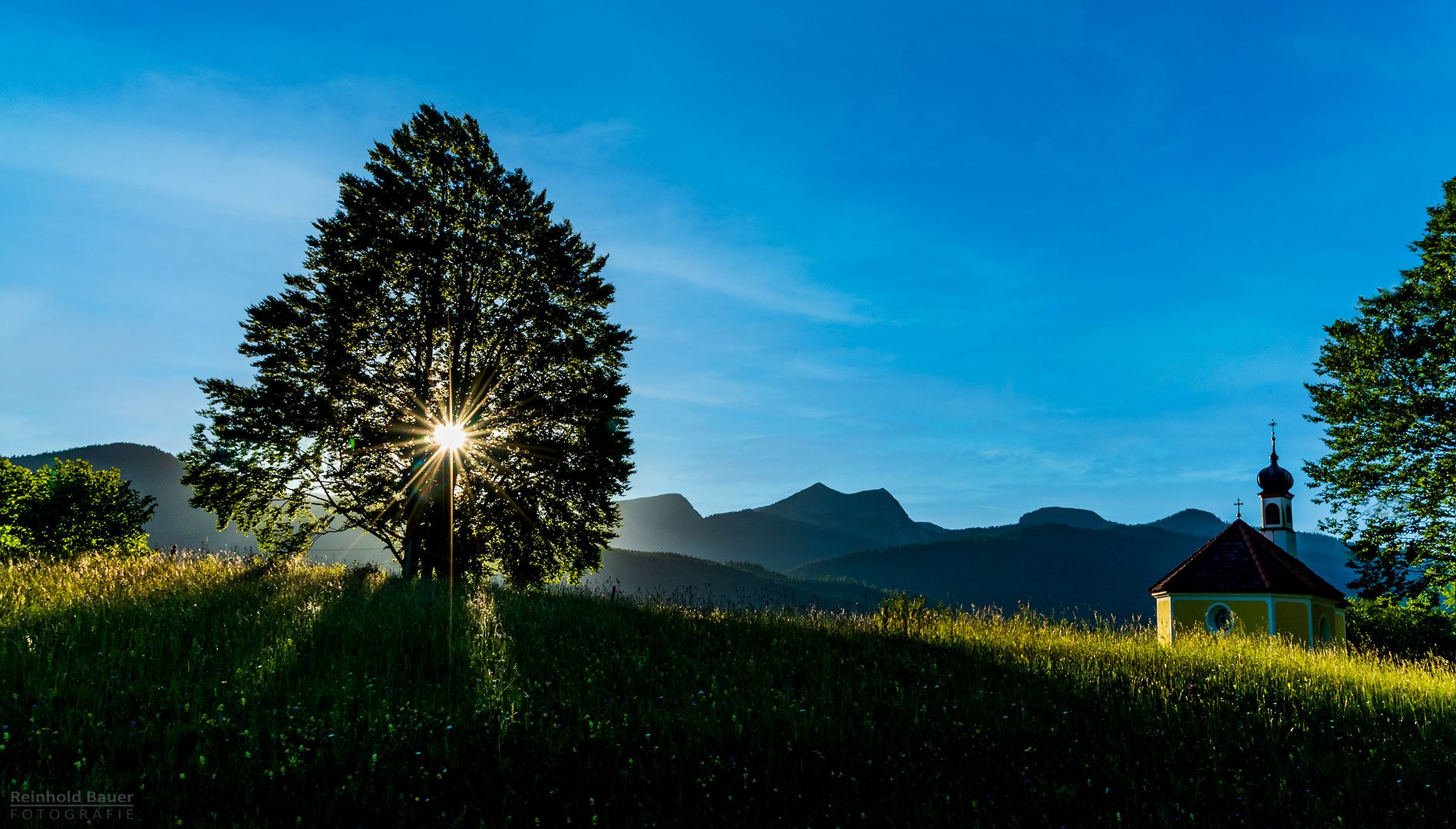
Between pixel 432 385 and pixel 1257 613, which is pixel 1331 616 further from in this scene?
pixel 432 385

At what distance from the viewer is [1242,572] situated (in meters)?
28.6

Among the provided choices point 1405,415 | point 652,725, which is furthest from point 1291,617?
point 652,725

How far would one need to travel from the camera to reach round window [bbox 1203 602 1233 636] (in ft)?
91.0

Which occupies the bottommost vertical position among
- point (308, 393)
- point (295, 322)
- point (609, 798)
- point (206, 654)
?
point (609, 798)

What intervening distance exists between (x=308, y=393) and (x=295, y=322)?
1.66 m

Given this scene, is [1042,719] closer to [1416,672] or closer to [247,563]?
[1416,672]

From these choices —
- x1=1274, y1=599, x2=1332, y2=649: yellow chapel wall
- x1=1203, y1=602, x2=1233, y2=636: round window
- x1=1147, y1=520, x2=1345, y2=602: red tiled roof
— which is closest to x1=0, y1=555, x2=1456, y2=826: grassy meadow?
x1=1274, y1=599, x2=1332, y2=649: yellow chapel wall

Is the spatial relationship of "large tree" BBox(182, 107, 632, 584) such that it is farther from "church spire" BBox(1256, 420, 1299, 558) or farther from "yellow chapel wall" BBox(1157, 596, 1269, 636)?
"church spire" BBox(1256, 420, 1299, 558)

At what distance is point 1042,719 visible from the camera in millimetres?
7098

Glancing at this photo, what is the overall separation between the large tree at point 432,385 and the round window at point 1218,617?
25.1 m

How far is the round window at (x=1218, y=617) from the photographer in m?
27.7

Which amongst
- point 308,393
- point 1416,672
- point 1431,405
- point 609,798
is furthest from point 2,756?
point 1431,405

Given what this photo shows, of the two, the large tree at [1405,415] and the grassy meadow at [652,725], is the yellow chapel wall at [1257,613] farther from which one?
the grassy meadow at [652,725]

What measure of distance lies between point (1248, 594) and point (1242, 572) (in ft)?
4.46
